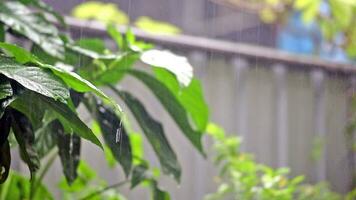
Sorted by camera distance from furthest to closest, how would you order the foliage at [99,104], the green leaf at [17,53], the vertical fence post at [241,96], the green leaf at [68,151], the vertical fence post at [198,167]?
the vertical fence post at [241,96] < the vertical fence post at [198,167] < the green leaf at [68,151] < the foliage at [99,104] < the green leaf at [17,53]

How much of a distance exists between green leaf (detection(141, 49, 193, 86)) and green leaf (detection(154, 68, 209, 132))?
0.10 metres

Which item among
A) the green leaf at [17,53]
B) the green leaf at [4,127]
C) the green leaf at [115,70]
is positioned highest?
the green leaf at [17,53]

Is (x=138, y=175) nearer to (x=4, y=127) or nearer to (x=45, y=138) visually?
(x=45, y=138)

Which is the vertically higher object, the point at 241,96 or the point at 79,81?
the point at 79,81

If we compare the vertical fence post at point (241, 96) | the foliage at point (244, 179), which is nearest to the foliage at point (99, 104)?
the foliage at point (244, 179)

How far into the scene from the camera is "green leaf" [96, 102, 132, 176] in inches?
40.8

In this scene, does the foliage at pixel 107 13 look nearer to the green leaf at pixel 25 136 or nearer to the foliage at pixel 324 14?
the foliage at pixel 324 14

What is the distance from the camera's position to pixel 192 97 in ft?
3.94

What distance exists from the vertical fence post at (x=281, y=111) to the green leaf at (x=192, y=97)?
114 cm

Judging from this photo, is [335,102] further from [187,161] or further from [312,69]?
[187,161]

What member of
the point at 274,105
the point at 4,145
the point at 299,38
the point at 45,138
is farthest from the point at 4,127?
the point at 299,38

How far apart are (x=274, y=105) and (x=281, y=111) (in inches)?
1.5

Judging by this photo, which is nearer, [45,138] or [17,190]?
[45,138]

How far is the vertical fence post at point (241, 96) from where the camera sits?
2230 millimetres
